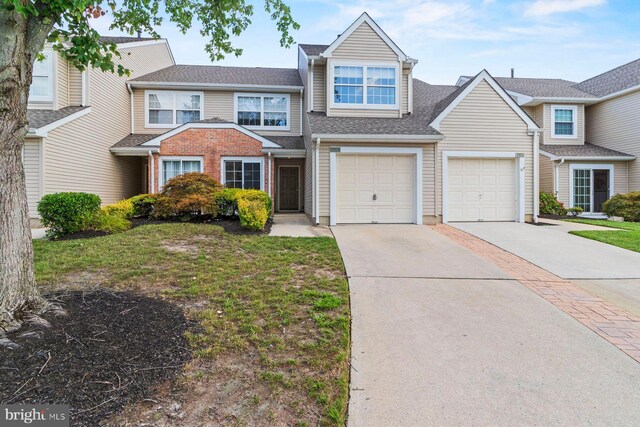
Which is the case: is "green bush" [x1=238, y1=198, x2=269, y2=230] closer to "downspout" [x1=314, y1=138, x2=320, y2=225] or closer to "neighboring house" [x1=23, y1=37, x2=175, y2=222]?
"downspout" [x1=314, y1=138, x2=320, y2=225]

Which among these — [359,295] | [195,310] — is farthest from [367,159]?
[195,310]

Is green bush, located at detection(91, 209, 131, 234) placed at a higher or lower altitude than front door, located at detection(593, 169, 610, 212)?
lower

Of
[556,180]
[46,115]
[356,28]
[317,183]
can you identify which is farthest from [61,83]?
[556,180]

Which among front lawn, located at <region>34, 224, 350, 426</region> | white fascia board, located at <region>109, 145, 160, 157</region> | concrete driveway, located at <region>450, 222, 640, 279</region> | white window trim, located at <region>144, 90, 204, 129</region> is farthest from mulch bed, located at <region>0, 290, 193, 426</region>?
white window trim, located at <region>144, 90, 204, 129</region>

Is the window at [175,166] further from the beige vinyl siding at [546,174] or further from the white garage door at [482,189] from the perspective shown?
the beige vinyl siding at [546,174]

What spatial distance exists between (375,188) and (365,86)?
418 centimetres

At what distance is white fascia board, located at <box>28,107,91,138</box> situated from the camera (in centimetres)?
1034

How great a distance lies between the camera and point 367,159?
11.3 metres

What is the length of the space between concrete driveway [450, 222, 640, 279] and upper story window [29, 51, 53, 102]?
15402 mm

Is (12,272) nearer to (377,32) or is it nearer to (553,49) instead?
(377,32)

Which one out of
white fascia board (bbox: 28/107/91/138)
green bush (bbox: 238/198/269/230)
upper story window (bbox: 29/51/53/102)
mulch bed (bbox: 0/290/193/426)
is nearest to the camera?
mulch bed (bbox: 0/290/193/426)

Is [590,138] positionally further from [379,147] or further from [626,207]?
[379,147]

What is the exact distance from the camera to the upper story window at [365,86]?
12508mm

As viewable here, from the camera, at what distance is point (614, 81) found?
17.3 meters
